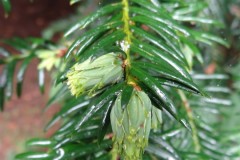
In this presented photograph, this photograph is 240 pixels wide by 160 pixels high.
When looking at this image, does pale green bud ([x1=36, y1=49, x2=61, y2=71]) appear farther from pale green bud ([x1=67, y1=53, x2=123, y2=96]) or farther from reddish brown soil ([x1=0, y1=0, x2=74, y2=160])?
reddish brown soil ([x1=0, y1=0, x2=74, y2=160])

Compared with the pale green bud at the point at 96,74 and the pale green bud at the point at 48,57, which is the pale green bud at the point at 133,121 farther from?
the pale green bud at the point at 48,57

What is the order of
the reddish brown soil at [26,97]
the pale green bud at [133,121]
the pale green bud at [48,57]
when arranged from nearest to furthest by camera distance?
the pale green bud at [133,121] < the pale green bud at [48,57] < the reddish brown soil at [26,97]

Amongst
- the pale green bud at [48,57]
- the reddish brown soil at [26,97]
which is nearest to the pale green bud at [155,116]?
the pale green bud at [48,57]

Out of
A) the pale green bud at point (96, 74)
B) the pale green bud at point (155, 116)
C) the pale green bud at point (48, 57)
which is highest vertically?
the pale green bud at point (48, 57)

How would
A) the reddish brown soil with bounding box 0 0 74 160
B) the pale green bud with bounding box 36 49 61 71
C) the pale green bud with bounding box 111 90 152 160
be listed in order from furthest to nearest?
the reddish brown soil with bounding box 0 0 74 160, the pale green bud with bounding box 36 49 61 71, the pale green bud with bounding box 111 90 152 160

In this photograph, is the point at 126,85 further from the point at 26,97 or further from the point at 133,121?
the point at 26,97

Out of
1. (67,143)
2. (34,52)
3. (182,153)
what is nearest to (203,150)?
(182,153)

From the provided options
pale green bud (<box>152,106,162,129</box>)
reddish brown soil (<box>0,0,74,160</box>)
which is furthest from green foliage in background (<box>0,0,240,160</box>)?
reddish brown soil (<box>0,0,74,160</box>)
